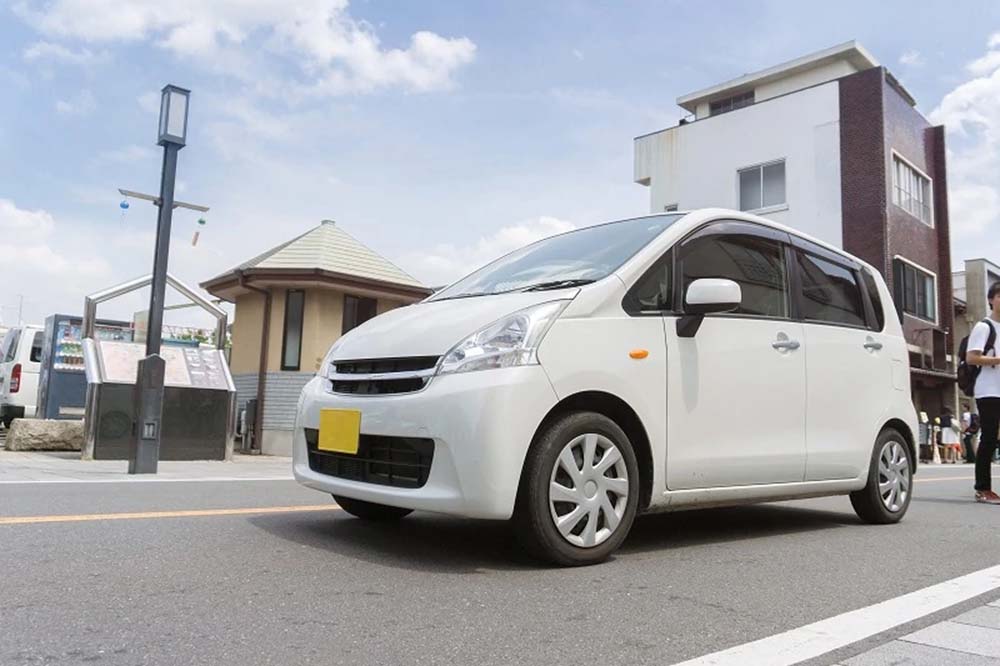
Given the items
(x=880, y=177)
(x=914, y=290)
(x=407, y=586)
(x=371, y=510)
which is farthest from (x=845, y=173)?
(x=407, y=586)

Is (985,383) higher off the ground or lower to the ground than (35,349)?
lower

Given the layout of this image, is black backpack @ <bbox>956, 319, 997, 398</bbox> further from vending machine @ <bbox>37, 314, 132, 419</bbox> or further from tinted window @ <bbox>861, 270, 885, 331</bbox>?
vending machine @ <bbox>37, 314, 132, 419</bbox>

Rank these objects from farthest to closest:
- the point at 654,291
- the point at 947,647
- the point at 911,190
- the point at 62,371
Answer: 1. the point at 911,190
2. the point at 62,371
3. the point at 654,291
4. the point at 947,647

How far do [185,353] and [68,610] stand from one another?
9432mm

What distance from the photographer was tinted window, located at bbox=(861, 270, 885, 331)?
556cm

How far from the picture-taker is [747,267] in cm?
456

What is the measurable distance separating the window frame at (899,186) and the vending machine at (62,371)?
22146 mm

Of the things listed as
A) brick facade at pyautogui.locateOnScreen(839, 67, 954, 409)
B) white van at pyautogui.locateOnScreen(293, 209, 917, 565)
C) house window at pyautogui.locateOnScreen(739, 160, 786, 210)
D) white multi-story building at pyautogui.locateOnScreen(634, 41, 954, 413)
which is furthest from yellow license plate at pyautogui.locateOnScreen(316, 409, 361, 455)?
house window at pyautogui.locateOnScreen(739, 160, 786, 210)

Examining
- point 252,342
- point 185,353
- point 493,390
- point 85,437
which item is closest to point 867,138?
point 252,342

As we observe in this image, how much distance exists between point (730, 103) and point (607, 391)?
3069 cm

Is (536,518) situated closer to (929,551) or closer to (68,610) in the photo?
(68,610)

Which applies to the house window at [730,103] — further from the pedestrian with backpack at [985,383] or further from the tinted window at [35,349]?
the pedestrian with backpack at [985,383]

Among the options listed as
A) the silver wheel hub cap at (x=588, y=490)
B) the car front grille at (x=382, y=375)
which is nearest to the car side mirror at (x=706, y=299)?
the silver wheel hub cap at (x=588, y=490)

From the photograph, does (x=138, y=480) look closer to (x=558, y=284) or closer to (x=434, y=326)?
(x=434, y=326)
